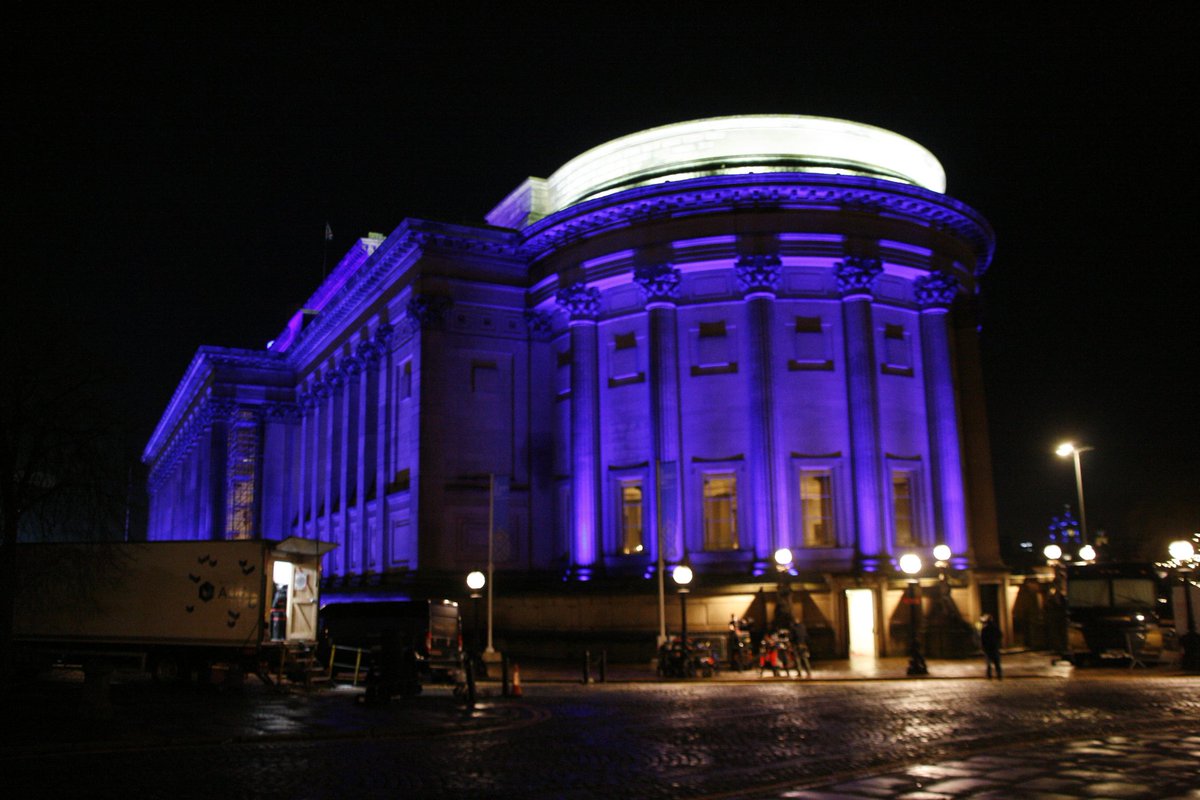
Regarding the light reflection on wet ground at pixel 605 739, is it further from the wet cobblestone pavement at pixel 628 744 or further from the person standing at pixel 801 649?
the person standing at pixel 801 649

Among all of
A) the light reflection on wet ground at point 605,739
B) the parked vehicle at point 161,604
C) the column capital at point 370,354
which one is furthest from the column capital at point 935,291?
the parked vehicle at point 161,604

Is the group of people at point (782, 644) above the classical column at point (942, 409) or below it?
below

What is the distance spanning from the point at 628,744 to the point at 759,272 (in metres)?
28.3

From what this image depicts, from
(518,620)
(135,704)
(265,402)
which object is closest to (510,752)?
(135,704)

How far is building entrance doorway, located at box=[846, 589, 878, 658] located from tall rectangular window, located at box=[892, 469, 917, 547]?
3529 mm

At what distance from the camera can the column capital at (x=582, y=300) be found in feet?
150

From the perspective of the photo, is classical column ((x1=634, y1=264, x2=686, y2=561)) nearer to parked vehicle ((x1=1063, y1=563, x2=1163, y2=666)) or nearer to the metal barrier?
the metal barrier

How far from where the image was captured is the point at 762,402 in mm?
42000

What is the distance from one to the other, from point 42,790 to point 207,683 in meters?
15.4

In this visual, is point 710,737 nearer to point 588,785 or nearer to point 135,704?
point 588,785

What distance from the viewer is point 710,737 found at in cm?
1742

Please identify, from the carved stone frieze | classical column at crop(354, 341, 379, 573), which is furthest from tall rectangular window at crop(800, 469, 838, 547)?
classical column at crop(354, 341, 379, 573)

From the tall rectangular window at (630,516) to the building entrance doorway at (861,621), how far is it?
844 centimetres

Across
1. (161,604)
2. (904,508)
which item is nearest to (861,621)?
(904,508)
